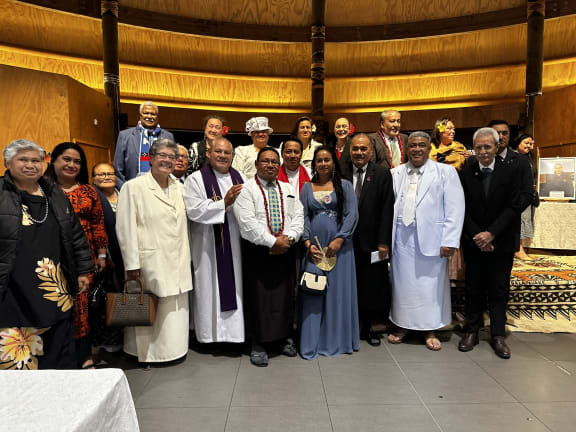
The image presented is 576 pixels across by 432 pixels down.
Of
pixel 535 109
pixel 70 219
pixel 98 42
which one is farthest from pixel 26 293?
pixel 535 109

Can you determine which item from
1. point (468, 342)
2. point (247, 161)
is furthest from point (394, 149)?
point (468, 342)

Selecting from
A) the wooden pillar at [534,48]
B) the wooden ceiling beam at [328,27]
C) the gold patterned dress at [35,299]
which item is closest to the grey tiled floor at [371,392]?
the gold patterned dress at [35,299]

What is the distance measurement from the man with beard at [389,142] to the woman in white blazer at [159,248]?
2200mm

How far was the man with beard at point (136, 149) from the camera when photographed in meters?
4.12

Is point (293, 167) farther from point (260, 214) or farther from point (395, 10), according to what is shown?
point (395, 10)

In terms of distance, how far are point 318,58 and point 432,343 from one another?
19.0ft

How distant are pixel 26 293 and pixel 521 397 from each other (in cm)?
310

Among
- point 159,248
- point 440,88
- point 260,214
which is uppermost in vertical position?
point 440,88

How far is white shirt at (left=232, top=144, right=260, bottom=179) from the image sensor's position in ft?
13.5

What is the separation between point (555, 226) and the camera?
228 inches

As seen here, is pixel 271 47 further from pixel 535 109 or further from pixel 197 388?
pixel 197 388

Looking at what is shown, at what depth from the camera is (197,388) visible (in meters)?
2.78

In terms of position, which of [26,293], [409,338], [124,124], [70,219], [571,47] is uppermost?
[571,47]

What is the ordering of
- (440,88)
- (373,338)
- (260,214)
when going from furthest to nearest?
(440,88) < (373,338) < (260,214)
